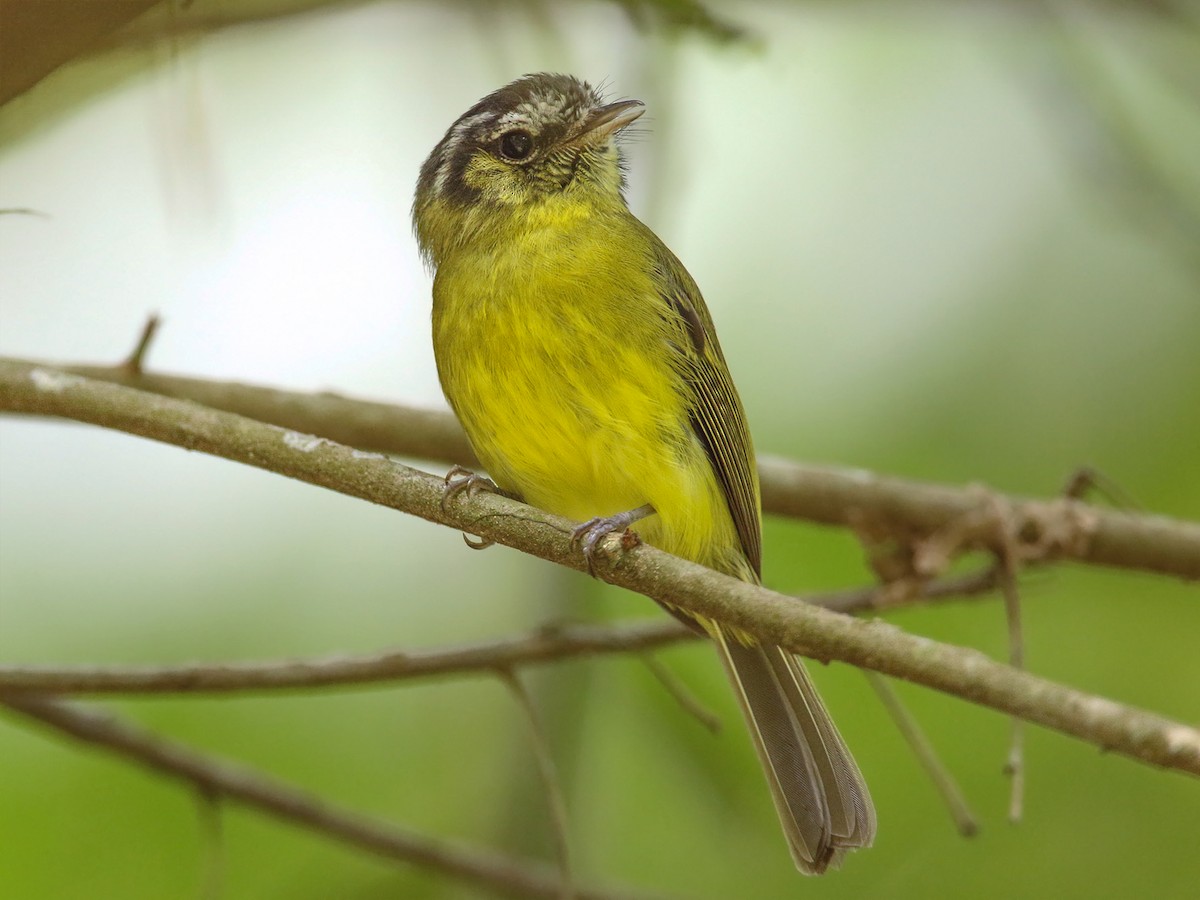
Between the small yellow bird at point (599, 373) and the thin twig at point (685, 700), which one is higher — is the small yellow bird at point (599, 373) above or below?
above

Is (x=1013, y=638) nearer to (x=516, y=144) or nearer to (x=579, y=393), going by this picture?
(x=579, y=393)

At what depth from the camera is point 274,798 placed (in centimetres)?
331

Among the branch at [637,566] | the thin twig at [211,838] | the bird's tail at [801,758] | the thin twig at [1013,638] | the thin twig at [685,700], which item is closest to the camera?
the branch at [637,566]

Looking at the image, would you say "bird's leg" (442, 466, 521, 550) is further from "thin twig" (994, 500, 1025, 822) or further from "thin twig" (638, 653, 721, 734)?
"thin twig" (994, 500, 1025, 822)

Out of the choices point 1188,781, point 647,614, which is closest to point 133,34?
point 647,614

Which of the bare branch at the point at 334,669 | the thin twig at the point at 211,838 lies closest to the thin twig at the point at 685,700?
the bare branch at the point at 334,669

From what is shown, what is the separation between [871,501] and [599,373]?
40.2 inches

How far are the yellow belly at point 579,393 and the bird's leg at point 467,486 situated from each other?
74 mm

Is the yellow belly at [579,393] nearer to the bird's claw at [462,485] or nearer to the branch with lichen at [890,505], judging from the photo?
the bird's claw at [462,485]

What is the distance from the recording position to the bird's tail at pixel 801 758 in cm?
283

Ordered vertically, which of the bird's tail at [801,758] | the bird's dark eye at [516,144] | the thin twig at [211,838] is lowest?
the thin twig at [211,838]

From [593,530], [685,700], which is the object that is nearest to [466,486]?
[593,530]

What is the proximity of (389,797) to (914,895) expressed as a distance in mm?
1694

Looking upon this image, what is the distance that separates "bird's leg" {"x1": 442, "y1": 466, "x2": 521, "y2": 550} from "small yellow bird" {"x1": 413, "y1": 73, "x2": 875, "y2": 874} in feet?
0.16
